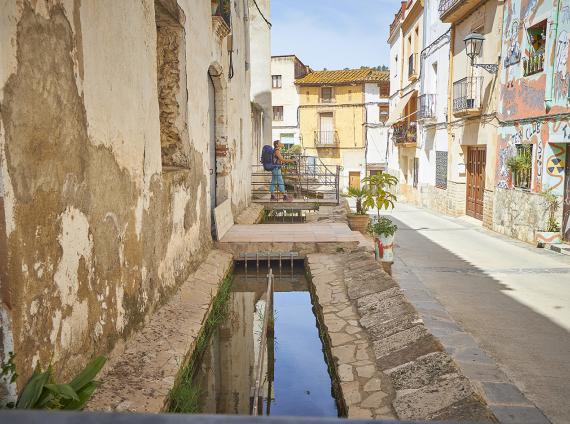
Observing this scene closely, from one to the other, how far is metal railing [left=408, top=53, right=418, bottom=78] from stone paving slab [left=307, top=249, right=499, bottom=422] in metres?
16.4

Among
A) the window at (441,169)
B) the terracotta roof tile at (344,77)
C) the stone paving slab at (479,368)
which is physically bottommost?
the stone paving slab at (479,368)

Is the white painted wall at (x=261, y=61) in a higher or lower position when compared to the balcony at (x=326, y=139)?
higher

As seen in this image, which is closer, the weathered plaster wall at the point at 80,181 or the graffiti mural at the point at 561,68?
the weathered plaster wall at the point at 80,181

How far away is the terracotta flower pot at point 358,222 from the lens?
31.6 ft

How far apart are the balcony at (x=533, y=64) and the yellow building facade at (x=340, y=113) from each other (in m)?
21.0

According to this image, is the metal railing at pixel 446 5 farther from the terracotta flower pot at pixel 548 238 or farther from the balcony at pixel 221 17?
the balcony at pixel 221 17

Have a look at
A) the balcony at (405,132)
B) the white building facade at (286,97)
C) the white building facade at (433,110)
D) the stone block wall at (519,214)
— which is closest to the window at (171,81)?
the stone block wall at (519,214)

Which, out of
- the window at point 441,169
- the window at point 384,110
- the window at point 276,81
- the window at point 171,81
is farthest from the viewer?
the window at point 276,81

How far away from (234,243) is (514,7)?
854cm

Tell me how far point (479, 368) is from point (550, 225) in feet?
22.5

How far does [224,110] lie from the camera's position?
898cm

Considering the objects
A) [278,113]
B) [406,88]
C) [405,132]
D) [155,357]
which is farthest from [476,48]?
[278,113]

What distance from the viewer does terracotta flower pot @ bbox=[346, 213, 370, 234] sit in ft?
31.6

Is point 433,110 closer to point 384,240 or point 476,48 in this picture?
point 476,48
